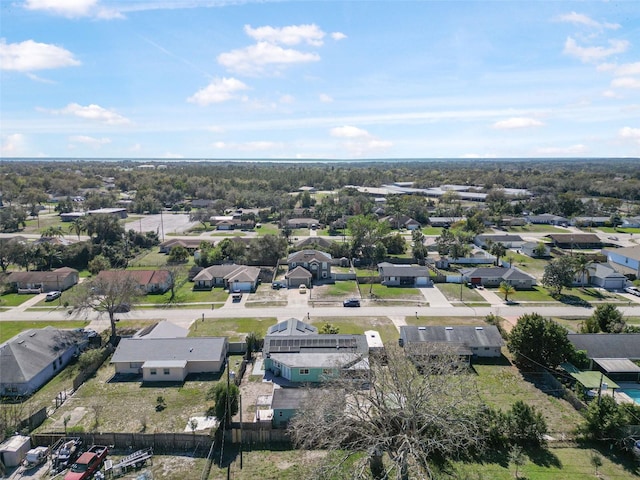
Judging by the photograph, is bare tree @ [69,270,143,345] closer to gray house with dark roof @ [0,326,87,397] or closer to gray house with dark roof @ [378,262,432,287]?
gray house with dark roof @ [0,326,87,397]

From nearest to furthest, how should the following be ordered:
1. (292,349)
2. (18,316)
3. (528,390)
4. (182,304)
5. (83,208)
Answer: (528,390)
(292,349)
(18,316)
(182,304)
(83,208)

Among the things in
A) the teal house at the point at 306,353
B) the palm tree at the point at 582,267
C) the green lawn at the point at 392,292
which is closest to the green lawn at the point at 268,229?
the green lawn at the point at 392,292

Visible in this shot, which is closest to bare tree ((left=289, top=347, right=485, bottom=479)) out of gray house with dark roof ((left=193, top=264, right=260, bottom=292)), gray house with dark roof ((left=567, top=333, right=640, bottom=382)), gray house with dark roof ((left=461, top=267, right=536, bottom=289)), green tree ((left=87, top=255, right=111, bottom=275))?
gray house with dark roof ((left=567, top=333, right=640, bottom=382))

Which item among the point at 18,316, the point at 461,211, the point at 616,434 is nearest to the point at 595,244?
the point at 461,211

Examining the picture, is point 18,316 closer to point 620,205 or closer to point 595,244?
point 595,244

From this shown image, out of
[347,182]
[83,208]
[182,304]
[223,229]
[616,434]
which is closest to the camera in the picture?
[616,434]

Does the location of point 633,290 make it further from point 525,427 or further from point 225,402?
point 225,402
